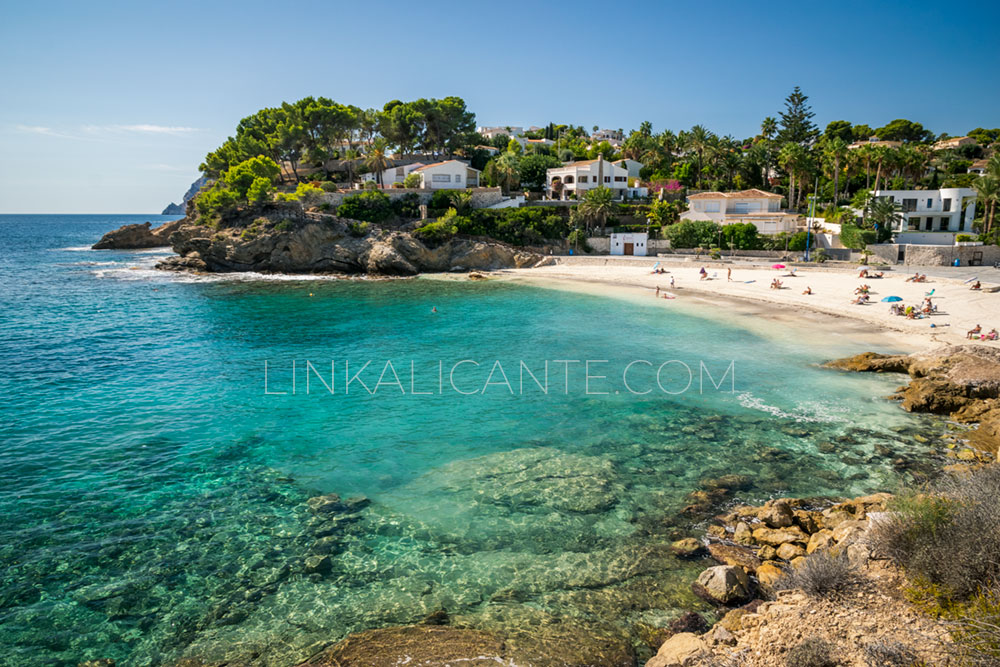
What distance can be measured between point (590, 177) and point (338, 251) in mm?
38203

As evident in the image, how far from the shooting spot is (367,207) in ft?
229

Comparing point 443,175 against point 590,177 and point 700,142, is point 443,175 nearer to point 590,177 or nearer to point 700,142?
point 590,177

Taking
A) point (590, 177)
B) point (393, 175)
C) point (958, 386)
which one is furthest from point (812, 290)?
point (393, 175)

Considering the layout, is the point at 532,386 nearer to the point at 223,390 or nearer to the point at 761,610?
the point at 223,390

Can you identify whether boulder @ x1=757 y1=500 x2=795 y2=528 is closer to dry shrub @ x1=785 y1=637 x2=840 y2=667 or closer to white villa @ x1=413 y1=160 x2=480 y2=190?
dry shrub @ x1=785 y1=637 x2=840 y2=667

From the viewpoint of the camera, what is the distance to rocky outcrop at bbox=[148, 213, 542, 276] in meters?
64.4

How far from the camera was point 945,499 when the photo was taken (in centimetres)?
987

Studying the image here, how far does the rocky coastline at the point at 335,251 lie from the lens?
64.3 metres

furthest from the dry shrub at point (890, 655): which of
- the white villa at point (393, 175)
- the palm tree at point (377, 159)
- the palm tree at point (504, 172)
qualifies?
the palm tree at point (377, 159)

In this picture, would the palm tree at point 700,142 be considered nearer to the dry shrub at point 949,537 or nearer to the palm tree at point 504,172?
the palm tree at point 504,172

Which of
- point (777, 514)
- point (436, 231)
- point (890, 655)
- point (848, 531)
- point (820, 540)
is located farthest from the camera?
point (436, 231)

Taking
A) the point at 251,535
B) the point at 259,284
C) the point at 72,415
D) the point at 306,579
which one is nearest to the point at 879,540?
the point at 306,579

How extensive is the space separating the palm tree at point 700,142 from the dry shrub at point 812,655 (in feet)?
276

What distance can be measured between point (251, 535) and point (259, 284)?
4936 centimetres
